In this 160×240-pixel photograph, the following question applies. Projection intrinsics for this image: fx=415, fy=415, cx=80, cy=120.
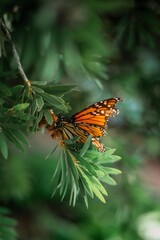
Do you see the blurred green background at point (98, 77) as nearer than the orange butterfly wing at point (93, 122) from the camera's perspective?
Yes

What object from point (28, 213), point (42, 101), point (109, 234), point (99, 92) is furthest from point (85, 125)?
point (28, 213)

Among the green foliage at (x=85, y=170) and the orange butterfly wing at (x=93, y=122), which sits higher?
the orange butterfly wing at (x=93, y=122)

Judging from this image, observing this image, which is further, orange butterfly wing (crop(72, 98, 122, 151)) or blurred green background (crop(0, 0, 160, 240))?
orange butterfly wing (crop(72, 98, 122, 151))

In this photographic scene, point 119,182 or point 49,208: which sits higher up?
point 49,208

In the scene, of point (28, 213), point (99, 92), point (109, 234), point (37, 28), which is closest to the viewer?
point (37, 28)

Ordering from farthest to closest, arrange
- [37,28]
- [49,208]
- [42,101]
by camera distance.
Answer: [49,208], [42,101], [37,28]

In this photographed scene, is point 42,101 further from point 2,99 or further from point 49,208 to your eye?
point 49,208

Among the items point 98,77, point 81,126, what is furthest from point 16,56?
point 98,77

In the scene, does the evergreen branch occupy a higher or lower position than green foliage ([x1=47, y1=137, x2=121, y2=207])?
higher
